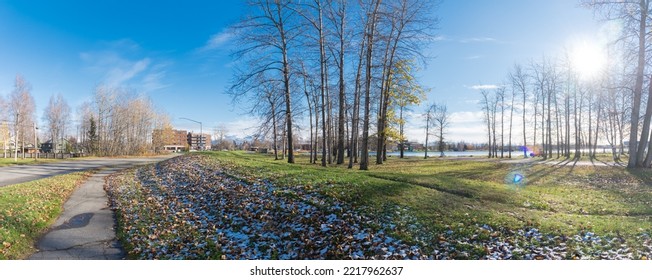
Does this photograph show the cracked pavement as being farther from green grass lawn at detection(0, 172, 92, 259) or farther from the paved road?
the paved road

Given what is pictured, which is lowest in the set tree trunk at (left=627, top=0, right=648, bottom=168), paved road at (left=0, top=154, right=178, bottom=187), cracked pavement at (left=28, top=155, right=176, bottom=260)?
cracked pavement at (left=28, top=155, right=176, bottom=260)

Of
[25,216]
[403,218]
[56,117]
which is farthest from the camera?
[56,117]

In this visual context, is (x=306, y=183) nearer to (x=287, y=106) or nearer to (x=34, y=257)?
(x=34, y=257)

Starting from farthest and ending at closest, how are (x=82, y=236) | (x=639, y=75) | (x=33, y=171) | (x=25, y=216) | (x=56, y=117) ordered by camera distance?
(x=56, y=117) → (x=33, y=171) → (x=639, y=75) → (x=25, y=216) → (x=82, y=236)

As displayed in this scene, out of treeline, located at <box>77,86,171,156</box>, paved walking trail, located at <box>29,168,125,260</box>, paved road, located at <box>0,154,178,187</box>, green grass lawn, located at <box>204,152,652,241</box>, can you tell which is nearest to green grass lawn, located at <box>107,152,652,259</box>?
green grass lawn, located at <box>204,152,652,241</box>

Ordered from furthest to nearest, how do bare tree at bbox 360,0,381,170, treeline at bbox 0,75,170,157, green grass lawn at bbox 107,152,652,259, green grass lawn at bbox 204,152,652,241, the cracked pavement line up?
treeline at bbox 0,75,170,157
bare tree at bbox 360,0,381,170
green grass lawn at bbox 204,152,652,241
the cracked pavement
green grass lawn at bbox 107,152,652,259

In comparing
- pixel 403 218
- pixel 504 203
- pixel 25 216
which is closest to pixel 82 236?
pixel 25 216

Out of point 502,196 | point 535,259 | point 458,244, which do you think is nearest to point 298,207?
point 458,244

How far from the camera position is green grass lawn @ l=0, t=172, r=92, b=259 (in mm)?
6230

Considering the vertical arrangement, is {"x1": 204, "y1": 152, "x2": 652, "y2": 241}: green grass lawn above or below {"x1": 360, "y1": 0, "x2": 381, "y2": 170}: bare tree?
below

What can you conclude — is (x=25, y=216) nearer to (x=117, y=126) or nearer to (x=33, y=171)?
(x=33, y=171)

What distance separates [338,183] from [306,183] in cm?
109

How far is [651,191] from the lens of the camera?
472 inches

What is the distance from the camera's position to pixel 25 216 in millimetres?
7996
